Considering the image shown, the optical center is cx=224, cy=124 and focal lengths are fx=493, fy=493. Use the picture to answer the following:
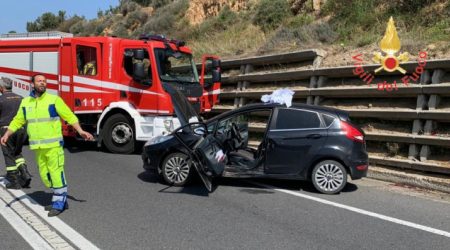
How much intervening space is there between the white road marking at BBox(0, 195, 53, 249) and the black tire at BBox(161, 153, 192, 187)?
8.35 feet

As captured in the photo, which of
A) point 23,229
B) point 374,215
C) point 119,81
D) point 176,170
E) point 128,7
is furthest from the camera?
point 128,7

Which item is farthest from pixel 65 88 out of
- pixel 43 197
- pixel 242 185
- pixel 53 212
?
pixel 53 212

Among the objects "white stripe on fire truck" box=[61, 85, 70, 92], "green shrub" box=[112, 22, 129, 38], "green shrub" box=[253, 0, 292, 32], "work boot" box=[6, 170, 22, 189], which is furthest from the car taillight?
"green shrub" box=[112, 22, 129, 38]

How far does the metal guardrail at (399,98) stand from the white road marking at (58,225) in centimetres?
621

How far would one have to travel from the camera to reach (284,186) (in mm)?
8367

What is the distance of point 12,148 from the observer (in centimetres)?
793

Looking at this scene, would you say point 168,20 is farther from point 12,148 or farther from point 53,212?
point 53,212

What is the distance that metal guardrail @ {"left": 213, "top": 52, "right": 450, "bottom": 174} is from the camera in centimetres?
892

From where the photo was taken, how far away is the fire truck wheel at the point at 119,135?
11445 millimetres

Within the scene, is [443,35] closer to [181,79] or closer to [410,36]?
[410,36]

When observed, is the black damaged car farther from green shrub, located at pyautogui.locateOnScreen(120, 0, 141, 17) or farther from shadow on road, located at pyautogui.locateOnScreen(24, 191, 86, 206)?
green shrub, located at pyautogui.locateOnScreen(120, 0, 141, 17)

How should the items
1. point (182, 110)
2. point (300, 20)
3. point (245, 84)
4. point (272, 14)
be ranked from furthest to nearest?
point (272, 14)
point (300, 20)
point (245, 84)
point (182, 110)

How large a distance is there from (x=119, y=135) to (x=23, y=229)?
5.98 meters

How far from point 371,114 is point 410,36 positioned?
275cm
